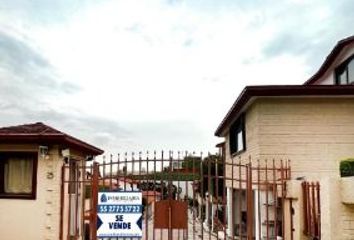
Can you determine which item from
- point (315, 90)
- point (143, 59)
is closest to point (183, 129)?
point (143, 59)

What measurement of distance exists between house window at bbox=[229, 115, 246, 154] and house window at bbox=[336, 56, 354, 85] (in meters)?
4.07

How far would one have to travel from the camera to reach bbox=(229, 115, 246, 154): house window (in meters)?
16.4

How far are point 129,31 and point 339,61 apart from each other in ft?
27.7

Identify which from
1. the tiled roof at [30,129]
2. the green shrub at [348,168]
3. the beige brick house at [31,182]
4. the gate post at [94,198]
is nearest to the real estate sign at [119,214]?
the gate post at [94,198]

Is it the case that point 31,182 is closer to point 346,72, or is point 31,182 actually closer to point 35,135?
point 35,135

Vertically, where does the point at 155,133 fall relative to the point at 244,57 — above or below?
below

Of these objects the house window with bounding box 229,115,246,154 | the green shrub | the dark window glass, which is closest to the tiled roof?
the house window with bounding box 229,115,246,154

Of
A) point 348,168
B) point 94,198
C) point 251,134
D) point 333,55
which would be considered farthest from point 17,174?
point 333,55

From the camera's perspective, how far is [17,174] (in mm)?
12477

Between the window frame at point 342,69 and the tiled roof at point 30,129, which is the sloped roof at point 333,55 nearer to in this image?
the window frame at point 342,69

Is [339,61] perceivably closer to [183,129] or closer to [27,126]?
[183,129]

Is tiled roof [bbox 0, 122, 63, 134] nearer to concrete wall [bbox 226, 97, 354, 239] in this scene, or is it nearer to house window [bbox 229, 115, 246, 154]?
concrete wall [bbox 226, 97, 354, 239]

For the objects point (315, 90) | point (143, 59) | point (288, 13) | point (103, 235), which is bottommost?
point (103, 235)

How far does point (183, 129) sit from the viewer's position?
19094 mm
